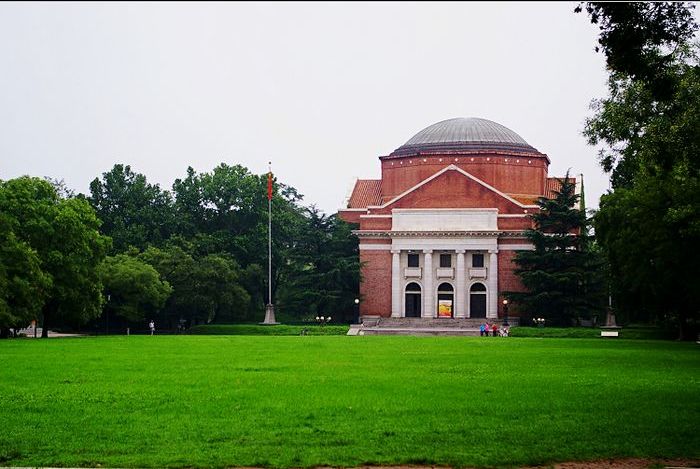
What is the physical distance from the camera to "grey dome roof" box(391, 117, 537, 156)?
102 meters

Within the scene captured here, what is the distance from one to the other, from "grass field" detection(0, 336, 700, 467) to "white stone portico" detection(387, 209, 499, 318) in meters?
63.4

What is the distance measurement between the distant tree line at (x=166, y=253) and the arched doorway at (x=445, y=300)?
Answer: 292 inches

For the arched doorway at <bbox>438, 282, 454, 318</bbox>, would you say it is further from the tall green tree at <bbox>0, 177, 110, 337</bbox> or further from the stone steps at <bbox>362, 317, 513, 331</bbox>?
the tall green tree at <bbox>0, 177, 110, 337</bbox>

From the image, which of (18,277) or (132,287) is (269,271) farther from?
(18,277)

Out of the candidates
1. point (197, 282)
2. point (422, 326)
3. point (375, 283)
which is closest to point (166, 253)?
point (197, 282)

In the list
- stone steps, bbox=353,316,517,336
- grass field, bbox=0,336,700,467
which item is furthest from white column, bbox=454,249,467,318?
grass field, bbox=0,336,700,467

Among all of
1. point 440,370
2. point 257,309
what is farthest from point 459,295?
point 440,370

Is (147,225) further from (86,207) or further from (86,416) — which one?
(86,416)

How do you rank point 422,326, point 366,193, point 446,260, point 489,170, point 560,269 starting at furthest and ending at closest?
point 366,193
point 489,170
point 446,260
point 422,326
point 560,269

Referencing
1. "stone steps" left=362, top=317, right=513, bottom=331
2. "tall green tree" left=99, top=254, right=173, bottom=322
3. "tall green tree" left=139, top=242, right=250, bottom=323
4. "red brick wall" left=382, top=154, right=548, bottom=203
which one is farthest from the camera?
"red brick wall" left=382, top=154, right=548, bottom=203

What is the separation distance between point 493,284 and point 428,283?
5.69 m

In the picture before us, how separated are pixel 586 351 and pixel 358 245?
55138 millimetres

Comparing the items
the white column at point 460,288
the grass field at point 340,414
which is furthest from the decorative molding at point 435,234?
the grass field at point 340,414

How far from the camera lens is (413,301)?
97.2m
